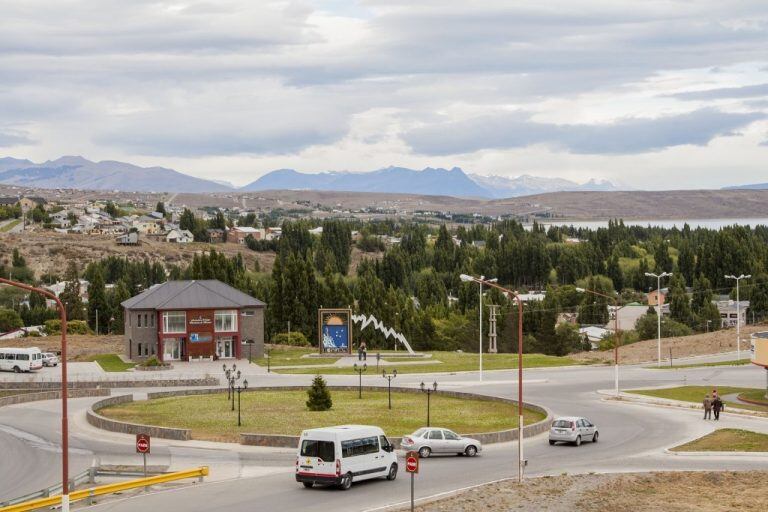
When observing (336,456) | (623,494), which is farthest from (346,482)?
(623,494)

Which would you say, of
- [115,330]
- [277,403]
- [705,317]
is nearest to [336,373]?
[277,403]

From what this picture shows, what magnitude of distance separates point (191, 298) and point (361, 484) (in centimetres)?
6431

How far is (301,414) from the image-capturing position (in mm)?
60188

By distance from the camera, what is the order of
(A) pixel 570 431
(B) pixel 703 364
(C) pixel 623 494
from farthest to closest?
(B) pixel 703 364
(A) pixel 570 431
(C) pixel 623 494

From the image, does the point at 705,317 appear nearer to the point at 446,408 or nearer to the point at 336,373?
the point at 336,373

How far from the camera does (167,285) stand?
340 ft

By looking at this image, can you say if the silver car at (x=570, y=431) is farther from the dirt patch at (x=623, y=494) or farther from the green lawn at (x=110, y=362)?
the green lawn at (x=110, y=362)

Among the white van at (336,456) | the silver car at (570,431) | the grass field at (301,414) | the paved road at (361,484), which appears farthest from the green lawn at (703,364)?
the white van at (336,456)

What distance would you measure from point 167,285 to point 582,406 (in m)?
50.8

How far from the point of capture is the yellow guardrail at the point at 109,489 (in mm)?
33469

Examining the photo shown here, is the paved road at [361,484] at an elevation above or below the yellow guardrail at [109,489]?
below

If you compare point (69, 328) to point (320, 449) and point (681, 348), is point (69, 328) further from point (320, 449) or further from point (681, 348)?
point (320, 449)

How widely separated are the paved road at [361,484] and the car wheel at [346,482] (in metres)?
0.49

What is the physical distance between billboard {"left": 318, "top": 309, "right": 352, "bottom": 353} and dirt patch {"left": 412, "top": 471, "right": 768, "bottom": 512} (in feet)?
214
